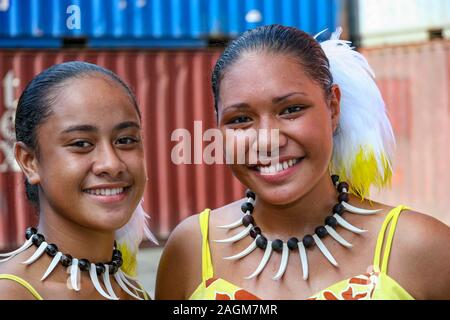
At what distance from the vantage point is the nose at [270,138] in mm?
2094

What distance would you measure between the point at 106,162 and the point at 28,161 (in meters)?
0.29

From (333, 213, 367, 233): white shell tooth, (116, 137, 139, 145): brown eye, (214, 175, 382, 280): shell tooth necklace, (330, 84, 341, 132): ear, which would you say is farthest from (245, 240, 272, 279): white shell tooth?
(116, 137, 139, 145): brown eye

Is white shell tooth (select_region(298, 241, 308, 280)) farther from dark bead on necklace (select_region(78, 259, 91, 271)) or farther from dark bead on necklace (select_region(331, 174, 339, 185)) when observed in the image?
dark bead on necklace (select_region(78, 259, 91, 271))

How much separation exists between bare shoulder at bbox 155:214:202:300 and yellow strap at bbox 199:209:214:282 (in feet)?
0.08

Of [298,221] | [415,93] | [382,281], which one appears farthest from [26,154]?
[415,93]

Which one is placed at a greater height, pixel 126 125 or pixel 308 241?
pixel 126 125

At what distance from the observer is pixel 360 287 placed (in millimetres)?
2090

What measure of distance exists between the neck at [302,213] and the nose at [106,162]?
1.80 feet

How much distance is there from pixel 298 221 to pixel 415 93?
815 centimetres

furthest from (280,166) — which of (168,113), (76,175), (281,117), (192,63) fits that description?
(192,63)

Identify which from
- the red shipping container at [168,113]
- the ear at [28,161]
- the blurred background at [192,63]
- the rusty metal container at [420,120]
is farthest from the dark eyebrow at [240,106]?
the rusty metal container at [420,120]

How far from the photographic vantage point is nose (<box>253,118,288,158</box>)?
2094 mm

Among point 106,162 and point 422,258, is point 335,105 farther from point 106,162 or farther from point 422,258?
point 106,162
